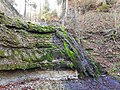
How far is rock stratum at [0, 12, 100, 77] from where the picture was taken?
413 inches

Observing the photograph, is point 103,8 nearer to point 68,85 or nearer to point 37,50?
point 37,50

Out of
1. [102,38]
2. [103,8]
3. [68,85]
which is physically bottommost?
[68,85]

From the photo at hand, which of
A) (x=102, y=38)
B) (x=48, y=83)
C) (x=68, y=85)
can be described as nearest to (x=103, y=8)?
(x=102, y=38)

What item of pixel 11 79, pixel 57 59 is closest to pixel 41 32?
pixel 57 59

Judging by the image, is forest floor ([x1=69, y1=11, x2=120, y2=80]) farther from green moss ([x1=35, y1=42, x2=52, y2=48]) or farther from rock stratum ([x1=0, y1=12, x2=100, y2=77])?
green moss ([x1=35, y1=42, x2=52, y2=48])

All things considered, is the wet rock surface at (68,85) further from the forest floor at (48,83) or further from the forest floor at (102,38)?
the forest floor at (102,38)

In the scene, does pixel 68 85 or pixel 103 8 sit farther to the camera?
pixel 103 8

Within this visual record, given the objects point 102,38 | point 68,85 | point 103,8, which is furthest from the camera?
point 103,8

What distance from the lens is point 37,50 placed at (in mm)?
11828

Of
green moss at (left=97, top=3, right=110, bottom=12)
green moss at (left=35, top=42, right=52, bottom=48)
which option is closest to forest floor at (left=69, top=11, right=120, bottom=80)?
green moss at (left=97, top=3, right=110, bottom=12)

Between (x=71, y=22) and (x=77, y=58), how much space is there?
33.7 feet

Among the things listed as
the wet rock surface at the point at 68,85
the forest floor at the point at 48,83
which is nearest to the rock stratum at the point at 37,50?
the forest floor at the point at 48,83

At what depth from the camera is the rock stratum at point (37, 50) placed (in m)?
10.5

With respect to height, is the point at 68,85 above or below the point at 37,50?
below
